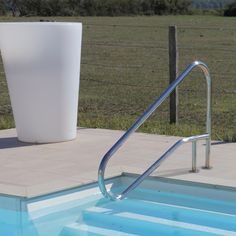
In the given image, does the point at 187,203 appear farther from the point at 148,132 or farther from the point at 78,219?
the point at 148,132

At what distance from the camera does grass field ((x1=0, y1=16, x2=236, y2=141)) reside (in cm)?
1030

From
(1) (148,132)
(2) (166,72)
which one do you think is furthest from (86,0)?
(1) (148,132)

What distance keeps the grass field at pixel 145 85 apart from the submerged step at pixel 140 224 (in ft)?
9.54

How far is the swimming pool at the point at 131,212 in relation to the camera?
5.63 metres

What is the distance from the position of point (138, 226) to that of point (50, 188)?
82 centimetres

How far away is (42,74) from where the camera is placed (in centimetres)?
825

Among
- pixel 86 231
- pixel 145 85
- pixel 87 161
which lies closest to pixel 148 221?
pixel 86 231

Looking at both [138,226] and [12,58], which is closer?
[138,226]

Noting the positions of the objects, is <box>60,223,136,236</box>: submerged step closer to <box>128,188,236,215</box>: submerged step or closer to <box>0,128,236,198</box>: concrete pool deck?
<box>0,128,236,198</box>: concrete pool deck

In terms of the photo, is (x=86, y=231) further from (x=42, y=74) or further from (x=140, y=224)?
(x=42, y=74)

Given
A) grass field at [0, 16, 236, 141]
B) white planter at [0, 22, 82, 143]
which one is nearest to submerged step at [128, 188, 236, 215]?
white planter at [0, 22, 82, 143]

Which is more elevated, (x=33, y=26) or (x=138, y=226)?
(x=33, y=26)

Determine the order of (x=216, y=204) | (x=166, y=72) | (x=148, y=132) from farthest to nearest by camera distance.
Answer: (x=166, y=72)
(x=148, y=132)
(x=216, y=204)

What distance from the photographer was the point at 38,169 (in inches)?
277
